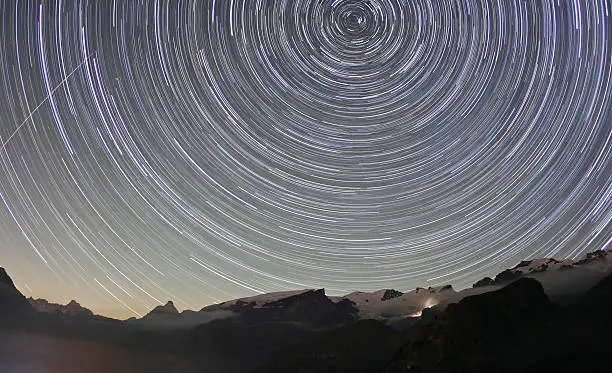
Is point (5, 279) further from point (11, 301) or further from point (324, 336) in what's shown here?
point (324, 336)

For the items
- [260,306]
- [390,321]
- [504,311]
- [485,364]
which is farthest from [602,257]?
[260,306]

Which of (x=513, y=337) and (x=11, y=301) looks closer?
(x=513, y=337)

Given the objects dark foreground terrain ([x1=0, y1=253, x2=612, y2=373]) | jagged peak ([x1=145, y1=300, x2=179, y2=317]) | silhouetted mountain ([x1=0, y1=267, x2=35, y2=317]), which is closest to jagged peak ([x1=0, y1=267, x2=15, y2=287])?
silhouetted mountain ([x1=0, y1=267, x2=35, y2=317])

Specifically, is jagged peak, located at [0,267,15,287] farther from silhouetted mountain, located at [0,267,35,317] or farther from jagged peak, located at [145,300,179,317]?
jagged peak, located at [145,300,179,317]

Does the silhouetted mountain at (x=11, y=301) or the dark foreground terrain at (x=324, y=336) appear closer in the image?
the dark foreground terrain at (x=324, y=336)

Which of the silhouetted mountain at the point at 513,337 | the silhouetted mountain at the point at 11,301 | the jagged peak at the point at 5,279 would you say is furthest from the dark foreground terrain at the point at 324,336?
the jagged peak at the point at 5,279

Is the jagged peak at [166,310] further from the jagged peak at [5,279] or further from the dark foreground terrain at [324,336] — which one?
the jagged peak at [5,279]

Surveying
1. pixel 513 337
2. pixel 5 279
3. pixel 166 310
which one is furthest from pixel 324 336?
pixel 5 279

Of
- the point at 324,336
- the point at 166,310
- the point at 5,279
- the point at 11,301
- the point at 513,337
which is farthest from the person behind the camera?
the point at 166,310

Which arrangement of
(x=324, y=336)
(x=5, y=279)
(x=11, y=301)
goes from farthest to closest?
(x=5, y=279)
(x=11, y=301)
(x=324, y=336)

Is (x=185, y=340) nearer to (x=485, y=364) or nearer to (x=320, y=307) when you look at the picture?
(x=320, y=307)
